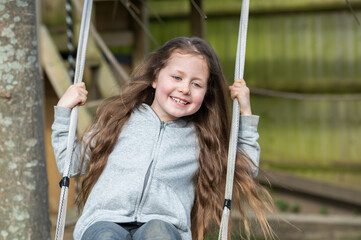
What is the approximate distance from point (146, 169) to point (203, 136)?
29cm

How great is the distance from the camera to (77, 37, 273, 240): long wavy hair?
2154 mm

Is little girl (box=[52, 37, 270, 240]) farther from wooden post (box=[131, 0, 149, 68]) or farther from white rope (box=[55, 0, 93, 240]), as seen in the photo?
wooden post (box=[131, 0, 149, 68])


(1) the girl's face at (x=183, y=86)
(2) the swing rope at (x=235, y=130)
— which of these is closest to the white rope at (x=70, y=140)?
(1) the girl's face at (x=183, y=86)

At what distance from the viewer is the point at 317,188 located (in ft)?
16.8

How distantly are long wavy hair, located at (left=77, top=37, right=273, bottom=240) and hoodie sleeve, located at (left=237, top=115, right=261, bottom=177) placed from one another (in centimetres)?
2

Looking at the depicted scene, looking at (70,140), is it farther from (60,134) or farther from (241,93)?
(241,93)

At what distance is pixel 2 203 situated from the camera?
2104 mm

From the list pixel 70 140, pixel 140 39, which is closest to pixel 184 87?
pixel 70 140

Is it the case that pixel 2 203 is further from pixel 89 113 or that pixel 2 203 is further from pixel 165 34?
pixel 165 34

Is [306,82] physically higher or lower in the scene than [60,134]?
higher

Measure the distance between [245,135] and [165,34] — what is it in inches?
135

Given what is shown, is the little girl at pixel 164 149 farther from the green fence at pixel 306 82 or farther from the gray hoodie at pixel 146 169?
the green fence at pixel 306 82

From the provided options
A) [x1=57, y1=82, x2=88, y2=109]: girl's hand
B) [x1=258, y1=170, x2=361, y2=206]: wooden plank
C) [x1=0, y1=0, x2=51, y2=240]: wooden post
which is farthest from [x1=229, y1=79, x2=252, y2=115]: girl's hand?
[x1=258, y1=170, x2=361, y2=206]: wooden plank

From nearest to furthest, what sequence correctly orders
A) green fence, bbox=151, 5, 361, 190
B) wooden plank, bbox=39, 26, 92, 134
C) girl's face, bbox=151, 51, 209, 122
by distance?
girl's face, bbox=151, 51, 209, 122 → wooden plank, bbox=39, 26, 92, 134 → green fence, bbox=151, 5, 361, 190
